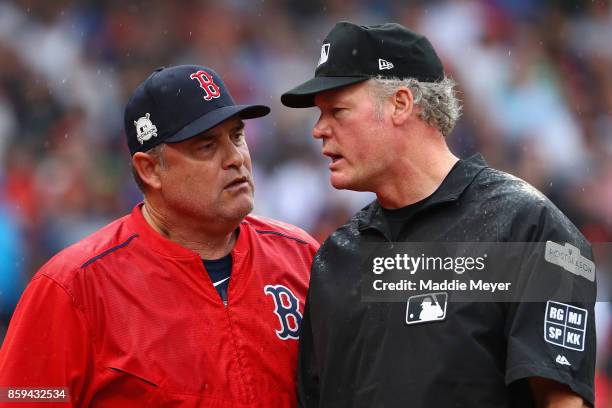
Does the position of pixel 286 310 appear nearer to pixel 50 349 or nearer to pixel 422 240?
pixel 422 240

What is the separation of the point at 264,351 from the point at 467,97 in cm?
449

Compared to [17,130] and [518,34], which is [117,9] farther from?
[518,34]

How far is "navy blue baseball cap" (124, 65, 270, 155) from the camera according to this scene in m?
3.25

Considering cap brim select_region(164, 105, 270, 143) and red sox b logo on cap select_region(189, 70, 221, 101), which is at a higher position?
red sox b logo on cap select_region(189, 70, 221, 101)

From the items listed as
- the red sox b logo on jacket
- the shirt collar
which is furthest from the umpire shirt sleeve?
the red sox b logo on jacket

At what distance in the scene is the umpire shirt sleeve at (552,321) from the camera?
248cm

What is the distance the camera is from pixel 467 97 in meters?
7.22

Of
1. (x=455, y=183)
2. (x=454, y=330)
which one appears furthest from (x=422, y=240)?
(x=454, y=330)

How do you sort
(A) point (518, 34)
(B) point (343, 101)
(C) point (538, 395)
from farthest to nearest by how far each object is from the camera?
(A) point (518, 34)
(B) point (343, 101)
(C) point (538, 395)

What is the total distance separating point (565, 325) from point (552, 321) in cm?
4

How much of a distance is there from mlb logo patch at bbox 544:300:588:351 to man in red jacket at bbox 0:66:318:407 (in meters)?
0.99

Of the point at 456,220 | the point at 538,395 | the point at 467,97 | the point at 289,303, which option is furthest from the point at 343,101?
the point at 467,97

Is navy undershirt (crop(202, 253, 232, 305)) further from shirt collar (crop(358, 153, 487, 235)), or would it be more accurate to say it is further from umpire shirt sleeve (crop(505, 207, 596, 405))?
umpire shirt sleeve (crop(505, 207, 596, 405))

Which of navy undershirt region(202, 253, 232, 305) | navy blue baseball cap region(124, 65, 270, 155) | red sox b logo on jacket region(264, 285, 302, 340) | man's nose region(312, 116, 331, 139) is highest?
navy blue baseball cap region(124, 65, 270, 155)
